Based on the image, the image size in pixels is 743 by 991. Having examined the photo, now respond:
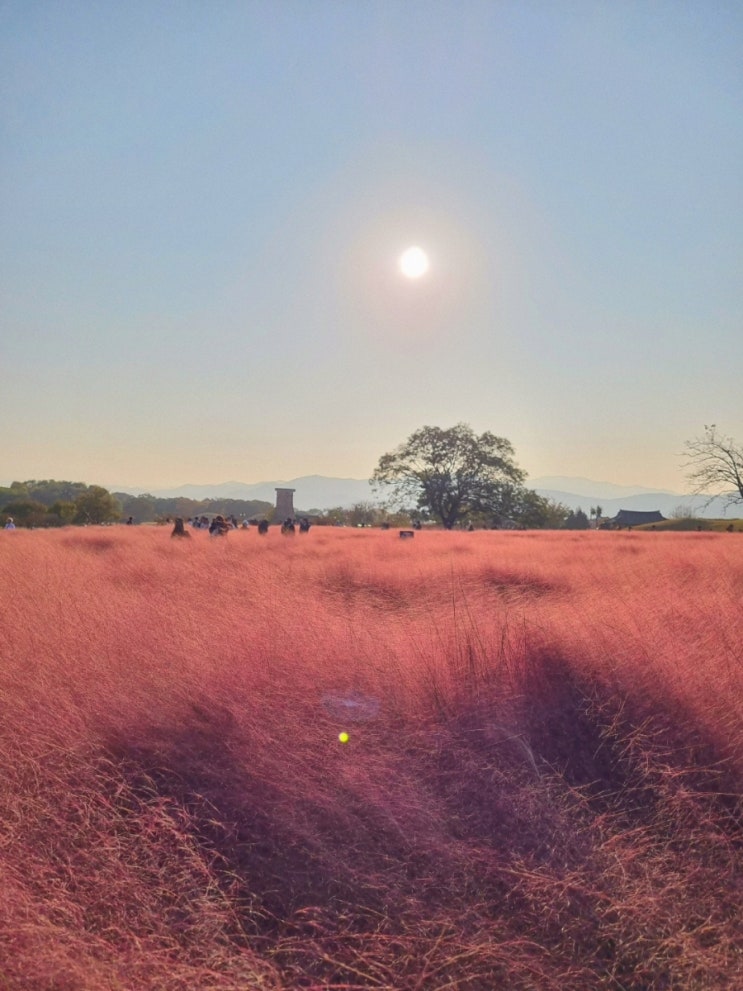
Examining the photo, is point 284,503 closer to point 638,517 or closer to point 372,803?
point 372,803

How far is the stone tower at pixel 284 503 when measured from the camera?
54.3 meters

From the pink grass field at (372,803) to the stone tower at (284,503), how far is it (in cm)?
4877

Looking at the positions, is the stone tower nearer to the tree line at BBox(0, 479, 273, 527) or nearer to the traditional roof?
the tree line at BBox(0, 479, 273, 527)

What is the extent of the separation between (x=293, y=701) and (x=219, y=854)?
1.27 m

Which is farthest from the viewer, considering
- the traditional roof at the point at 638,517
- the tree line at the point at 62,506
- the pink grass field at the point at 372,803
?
the traditional roof at the point at 638,517

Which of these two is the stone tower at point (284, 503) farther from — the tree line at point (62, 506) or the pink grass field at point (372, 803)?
the pink grass field at point (372, 803)

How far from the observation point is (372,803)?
3152 mm

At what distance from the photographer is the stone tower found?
54.3 meters

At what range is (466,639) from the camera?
16.3 ft

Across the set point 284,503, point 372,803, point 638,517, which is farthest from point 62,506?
point 638,517

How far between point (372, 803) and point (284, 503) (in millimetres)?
53031

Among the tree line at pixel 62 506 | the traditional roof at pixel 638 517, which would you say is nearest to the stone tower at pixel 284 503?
the tree line at pixel 62 506

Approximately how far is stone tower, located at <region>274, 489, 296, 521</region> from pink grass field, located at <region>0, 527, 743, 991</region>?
4877 cm

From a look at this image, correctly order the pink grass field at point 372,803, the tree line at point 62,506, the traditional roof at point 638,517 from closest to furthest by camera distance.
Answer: the pink grass field at point 372,803
the tree line at point 62,506
the traditional roof at point 638,517
